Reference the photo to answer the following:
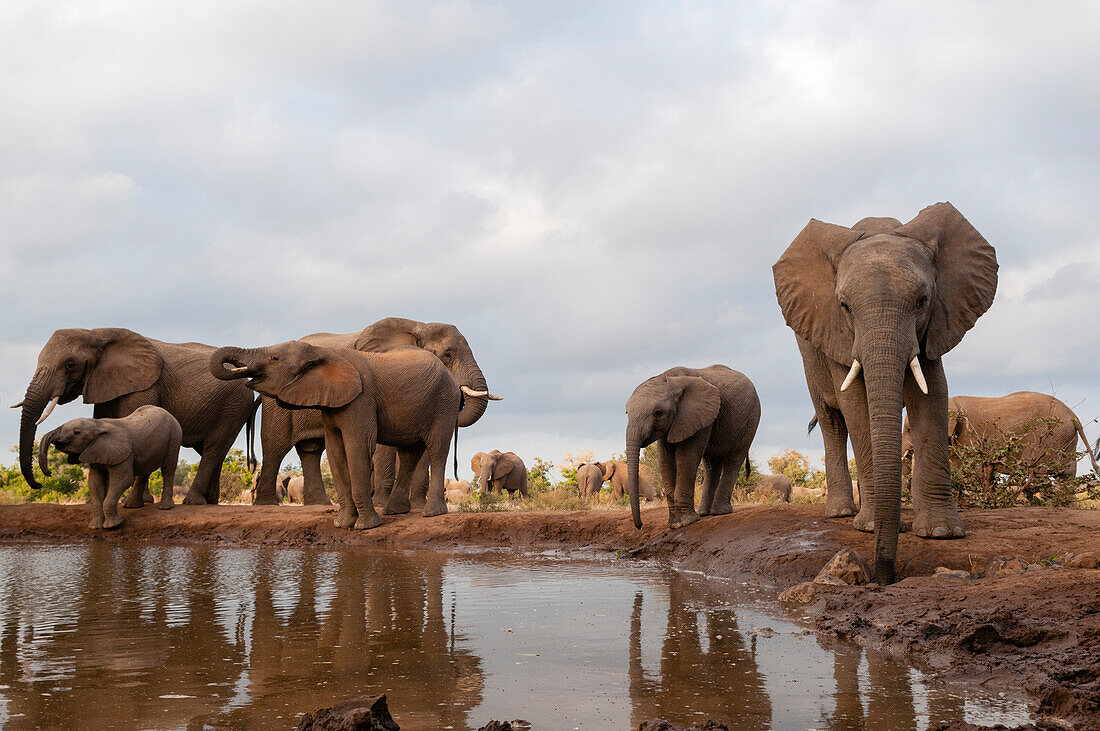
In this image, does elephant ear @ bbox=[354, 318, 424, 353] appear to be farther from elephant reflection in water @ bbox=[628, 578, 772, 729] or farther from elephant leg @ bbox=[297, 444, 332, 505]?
elephant reflection in water @ bbox=[628, 578, 772, 729]

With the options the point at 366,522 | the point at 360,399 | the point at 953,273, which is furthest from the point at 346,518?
the point at 953,273

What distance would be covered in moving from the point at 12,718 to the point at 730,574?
654cm

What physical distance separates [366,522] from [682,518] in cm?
443

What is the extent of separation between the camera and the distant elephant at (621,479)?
26173mm

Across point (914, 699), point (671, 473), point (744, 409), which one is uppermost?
point (744, 409)

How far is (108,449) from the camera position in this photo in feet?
44.1

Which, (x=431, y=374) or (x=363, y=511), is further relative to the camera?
(x=431, y=374)

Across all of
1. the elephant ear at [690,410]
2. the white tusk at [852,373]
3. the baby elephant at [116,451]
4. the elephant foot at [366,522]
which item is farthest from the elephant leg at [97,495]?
the white tusk at [852,373]

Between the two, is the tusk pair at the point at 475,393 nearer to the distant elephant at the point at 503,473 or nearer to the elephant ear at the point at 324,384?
the elephant ear at the point at 324,384

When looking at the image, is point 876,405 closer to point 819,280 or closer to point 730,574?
point 819,280

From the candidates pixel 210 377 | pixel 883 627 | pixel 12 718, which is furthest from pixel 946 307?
pixel 210 377

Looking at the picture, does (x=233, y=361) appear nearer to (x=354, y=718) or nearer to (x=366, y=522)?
(x=366, y=522)

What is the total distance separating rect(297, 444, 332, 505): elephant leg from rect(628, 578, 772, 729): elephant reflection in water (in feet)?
37.1

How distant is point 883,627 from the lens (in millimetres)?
5645
